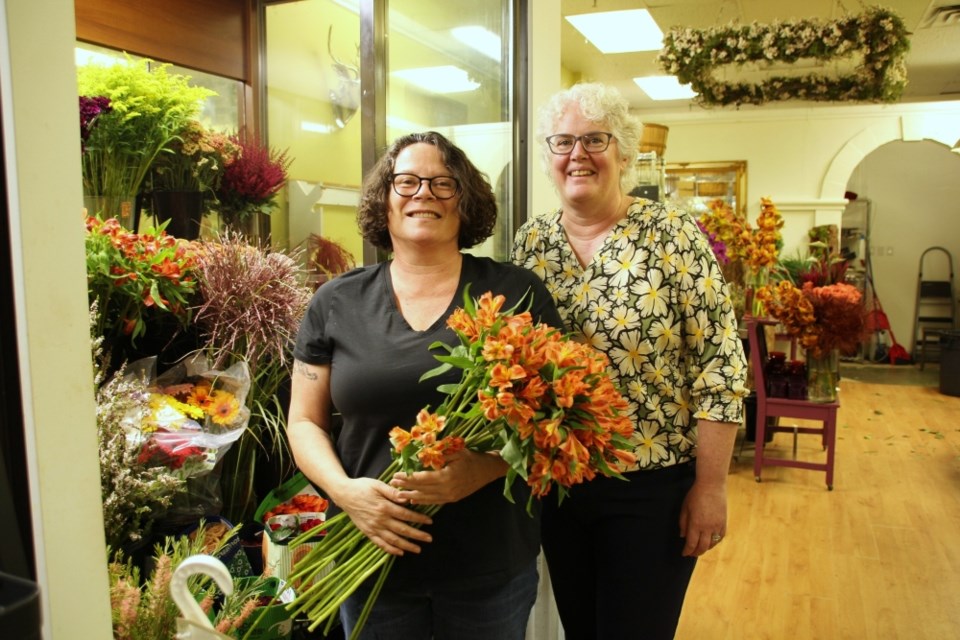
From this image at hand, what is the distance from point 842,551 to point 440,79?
305cm

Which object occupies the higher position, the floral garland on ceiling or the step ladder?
the floral garland on ceiling

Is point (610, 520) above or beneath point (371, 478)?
beneath

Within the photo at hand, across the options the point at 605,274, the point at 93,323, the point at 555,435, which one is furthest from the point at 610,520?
the point at 93,323

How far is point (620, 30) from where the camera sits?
20.7 ft

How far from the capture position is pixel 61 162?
0.63 metres

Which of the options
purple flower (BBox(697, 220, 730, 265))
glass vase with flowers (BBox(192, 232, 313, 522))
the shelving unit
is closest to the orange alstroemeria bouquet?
glass vase with flowers (BBox(192, 232, 313, 522))

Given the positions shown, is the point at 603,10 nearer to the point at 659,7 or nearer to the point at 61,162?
the point at 659,7

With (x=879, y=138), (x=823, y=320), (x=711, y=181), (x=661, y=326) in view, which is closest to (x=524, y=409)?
(x=661, y=326)

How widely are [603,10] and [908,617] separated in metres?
4.40

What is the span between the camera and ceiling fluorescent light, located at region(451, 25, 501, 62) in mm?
2434

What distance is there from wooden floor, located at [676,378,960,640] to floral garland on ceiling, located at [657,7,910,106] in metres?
2.69

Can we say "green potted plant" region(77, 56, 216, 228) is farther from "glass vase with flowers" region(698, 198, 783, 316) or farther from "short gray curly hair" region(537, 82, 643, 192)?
"glass vase with flowers" region(698, 198, 783, 316)

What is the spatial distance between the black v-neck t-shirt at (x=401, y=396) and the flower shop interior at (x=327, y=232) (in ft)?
1.03

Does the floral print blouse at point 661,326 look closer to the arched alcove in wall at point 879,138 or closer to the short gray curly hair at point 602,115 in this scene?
the short gray curly hair at point 602,115
